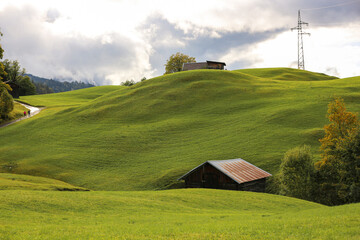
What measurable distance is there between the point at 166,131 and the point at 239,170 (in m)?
28.8

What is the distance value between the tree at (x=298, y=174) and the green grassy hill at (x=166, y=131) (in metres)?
6.72

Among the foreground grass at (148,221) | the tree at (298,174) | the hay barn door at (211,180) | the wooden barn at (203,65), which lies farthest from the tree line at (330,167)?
the wooden barn at (203,65)

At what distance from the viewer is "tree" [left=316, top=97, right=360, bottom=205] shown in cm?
3981

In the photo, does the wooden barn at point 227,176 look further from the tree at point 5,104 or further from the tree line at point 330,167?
the tree at point 5,104

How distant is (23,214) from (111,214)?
224 inches

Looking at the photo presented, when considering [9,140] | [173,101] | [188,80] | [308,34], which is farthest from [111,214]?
[308,34]

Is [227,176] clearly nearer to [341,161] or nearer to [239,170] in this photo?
[239,170]

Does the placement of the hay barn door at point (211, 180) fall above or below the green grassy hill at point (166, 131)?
below

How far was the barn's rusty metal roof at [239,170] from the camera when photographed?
44.0 m

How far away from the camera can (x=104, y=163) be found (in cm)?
6038

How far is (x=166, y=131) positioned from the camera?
72.4 m

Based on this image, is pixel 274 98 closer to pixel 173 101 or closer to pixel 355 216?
pixel 173 101

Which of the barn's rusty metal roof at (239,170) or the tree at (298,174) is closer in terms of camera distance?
the tree at (298,174)

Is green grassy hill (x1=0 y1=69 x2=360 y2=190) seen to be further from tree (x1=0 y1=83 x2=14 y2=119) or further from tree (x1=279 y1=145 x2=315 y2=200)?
tree (x1=0 y1=83 x2=14 y2=119)
